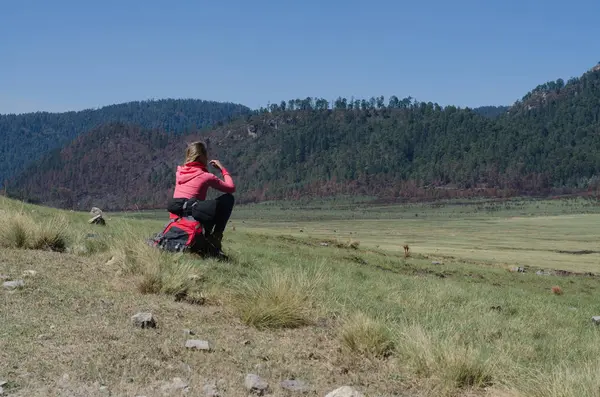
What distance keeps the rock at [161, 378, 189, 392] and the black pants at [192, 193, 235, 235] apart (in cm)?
531

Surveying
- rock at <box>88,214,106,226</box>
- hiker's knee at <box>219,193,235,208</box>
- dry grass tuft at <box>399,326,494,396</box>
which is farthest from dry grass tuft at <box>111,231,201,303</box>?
rock at <box>88,214,106,226</box>

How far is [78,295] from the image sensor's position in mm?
6617

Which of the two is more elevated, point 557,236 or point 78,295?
point 78,295

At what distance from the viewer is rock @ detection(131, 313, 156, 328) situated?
5762mm

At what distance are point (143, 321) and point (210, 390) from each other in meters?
1.51

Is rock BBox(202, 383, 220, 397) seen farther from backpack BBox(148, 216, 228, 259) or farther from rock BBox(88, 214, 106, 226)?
rock BBox(88, 214, 106, 226)

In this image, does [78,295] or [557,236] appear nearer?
[78,295]

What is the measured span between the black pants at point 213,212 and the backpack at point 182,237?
0.42 ft

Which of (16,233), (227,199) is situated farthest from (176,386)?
(16,233)

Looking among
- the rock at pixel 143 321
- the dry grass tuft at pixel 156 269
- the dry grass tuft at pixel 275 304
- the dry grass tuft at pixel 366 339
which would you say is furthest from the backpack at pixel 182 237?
the dry grass tuft at pixel 366 339

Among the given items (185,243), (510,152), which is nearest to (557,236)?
(185,243)

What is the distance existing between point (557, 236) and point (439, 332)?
47630mm

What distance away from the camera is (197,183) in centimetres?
1008

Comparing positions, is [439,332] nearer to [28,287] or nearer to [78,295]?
[78,295]
